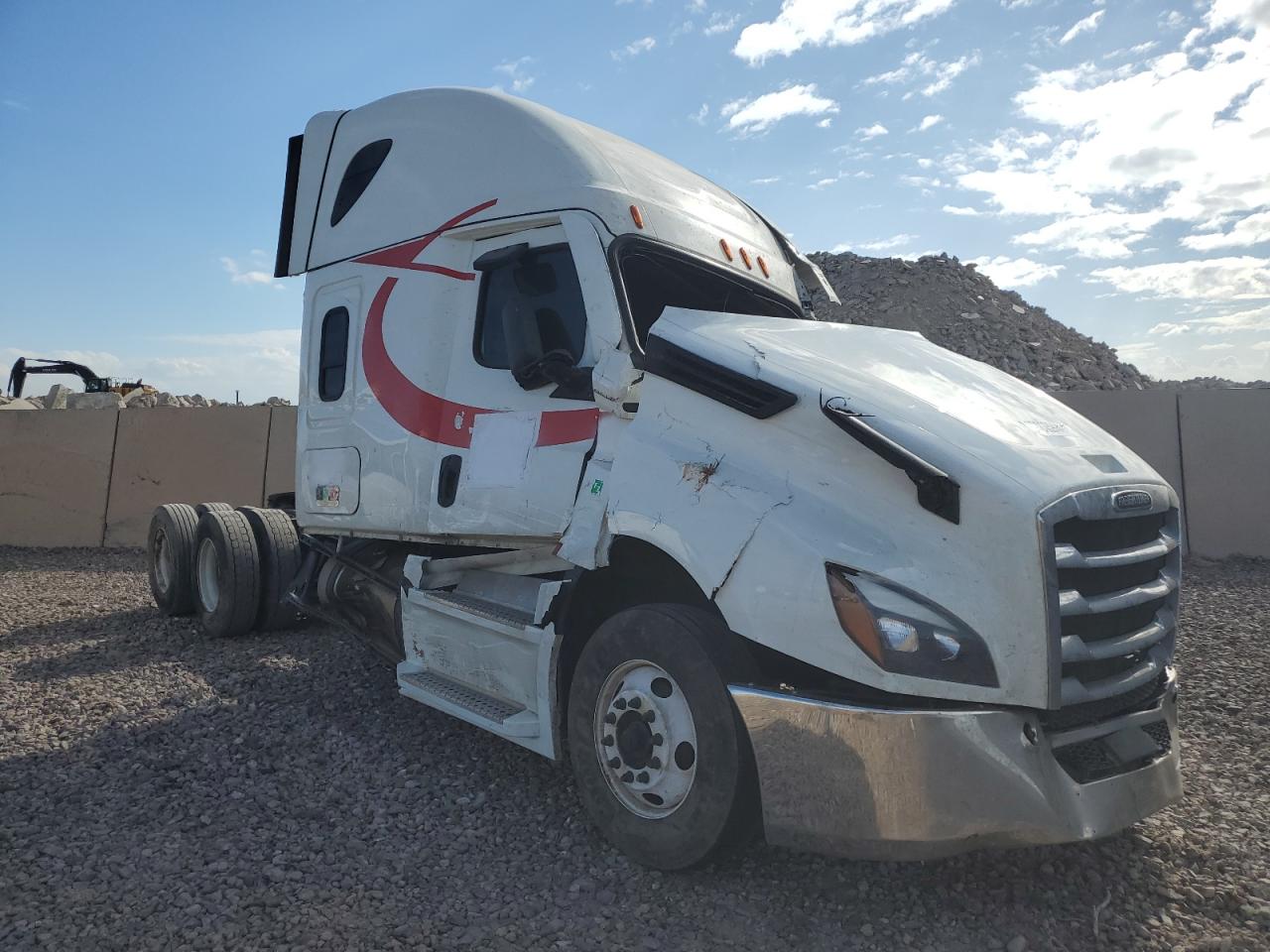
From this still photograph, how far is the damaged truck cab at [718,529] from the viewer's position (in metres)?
2.80

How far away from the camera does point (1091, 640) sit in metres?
3.00

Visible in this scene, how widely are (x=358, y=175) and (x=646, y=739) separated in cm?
416

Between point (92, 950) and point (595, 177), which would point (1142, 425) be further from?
point (92, 950)

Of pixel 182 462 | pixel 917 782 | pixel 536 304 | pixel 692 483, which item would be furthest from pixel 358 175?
pixel 182 462

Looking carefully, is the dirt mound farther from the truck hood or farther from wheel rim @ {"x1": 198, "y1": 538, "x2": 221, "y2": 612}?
the truck hood

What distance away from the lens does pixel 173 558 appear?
778cm

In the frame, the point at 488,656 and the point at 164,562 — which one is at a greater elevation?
the point at 164,562

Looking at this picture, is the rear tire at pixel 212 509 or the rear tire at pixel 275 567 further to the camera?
the rear tire at pixel 212 509

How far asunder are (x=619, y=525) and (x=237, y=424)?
33.5ft

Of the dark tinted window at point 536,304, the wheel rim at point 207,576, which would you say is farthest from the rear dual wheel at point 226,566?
the dark tinted window at point 536,304

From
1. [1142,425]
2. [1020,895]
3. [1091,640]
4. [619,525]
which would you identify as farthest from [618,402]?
[1142,425]

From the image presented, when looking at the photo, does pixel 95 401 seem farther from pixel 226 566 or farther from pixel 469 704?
pixel 469 704

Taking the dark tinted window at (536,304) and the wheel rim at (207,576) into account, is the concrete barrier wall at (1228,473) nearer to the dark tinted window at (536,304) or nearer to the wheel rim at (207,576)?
the dark tinted window at (536,304)

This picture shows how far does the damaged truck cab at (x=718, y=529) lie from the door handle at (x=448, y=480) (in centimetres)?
3
